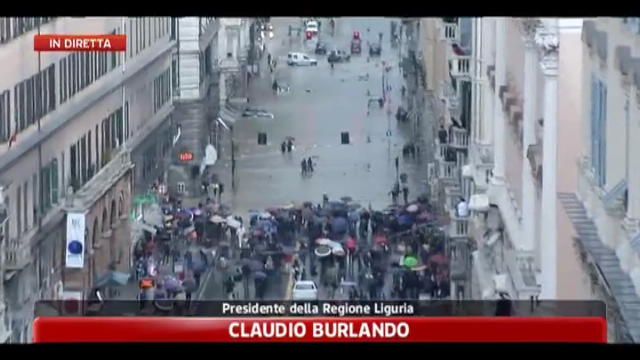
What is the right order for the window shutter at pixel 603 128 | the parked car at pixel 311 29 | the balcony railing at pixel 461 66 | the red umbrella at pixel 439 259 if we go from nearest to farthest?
the parked car at pixel 311 29
the red umbrella at pixel 439 259
the window shutter at pixel 603 128
the balcony railing at pixel 461 66

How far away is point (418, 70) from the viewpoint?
552 centimetres

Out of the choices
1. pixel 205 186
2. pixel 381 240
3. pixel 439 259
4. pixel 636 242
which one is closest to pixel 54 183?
pixel 205 186

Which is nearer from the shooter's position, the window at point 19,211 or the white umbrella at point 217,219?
the window at point 19,211

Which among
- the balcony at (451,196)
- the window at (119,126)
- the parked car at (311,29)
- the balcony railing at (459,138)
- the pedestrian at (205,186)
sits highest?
the parked car at (311,29)

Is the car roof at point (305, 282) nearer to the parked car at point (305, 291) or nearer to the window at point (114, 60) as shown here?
the parked car at point (305, 291)

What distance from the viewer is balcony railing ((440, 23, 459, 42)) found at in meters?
5.02

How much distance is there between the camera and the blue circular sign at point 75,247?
5102 mm

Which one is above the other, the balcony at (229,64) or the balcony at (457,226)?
the balcony at (229,64)

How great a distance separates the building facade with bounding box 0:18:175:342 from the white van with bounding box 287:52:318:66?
28cm

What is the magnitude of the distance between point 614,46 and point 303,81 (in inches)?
26.8

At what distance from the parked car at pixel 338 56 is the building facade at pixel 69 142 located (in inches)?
14.1

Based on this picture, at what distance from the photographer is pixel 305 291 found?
16.2 ft

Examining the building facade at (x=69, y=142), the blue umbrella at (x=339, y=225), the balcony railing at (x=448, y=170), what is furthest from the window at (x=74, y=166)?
the balcony railing at (x=448, y=170)

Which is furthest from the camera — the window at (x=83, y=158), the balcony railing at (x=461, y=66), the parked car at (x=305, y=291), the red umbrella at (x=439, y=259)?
the balcony railing at (x=461, y=66)
